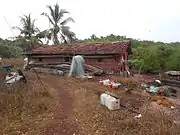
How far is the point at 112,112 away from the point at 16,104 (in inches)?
151

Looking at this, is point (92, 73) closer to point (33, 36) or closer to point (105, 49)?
point (105, 49)

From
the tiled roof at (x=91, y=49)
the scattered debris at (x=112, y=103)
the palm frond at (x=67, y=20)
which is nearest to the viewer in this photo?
the scattered debris at (x=112, y=103)

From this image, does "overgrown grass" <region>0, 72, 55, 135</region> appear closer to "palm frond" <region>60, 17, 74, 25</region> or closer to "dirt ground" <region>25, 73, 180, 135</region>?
"dirt ground" <region>25, 73, 180, 135</region>

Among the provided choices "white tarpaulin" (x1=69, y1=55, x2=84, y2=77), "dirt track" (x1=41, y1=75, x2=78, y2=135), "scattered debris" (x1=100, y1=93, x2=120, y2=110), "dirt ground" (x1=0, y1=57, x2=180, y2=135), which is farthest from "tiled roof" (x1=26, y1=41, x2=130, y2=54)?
"scattered debris" (x1=100, y1=93, x2=120, y2=110)

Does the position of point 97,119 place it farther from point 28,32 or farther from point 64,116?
point 28,32

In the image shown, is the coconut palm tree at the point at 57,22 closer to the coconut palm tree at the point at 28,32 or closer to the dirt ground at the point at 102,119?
the coconut palm tree at the point at 28,32

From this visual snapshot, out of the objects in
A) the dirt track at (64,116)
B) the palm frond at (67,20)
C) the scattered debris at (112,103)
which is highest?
the palm frond at (67,20)

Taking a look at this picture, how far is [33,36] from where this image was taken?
33.8 meters

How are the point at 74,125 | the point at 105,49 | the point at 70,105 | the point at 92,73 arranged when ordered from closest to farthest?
the point at 74,125 → the point at 70,105 → the point at 92,73 → the point at 105,49

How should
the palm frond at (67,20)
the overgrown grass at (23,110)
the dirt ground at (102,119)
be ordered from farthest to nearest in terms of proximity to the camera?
the palm frond at (67,20)
the overgrown grass at (23,110)
the dirt ground at (102,119)

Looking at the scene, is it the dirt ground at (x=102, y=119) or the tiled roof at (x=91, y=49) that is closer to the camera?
the dirt ground at (x=102, y=119)

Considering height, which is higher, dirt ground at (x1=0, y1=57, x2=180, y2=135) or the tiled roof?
the tiled roof

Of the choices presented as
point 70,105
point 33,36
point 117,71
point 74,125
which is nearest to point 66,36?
point 33,36

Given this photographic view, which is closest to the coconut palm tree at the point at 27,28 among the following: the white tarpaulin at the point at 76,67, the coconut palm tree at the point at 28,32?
the coconut palm tree at the point at 28,32
